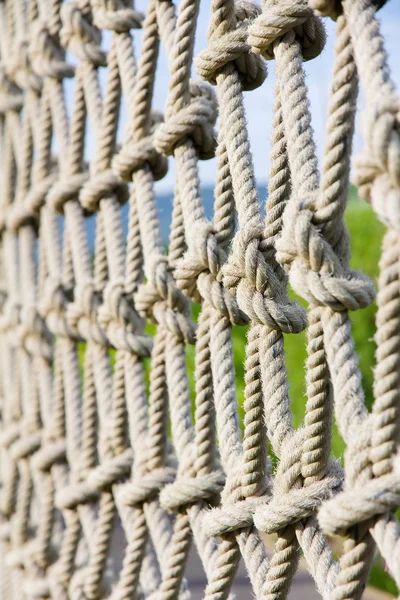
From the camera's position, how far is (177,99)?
26.8 inches

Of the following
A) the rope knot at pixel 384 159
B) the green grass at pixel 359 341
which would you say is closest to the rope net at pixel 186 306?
the rope knot at pixel 384 159

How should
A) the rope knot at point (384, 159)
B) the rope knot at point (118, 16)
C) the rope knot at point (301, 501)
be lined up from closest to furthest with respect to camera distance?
the rope knot at point (384, 159) < the rope knot at point (301, 501) < the rope knot at point (118, 16)

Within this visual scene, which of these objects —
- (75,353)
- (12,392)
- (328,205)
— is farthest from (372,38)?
(12,392)

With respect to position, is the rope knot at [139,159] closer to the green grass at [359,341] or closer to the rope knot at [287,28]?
the rope knot at [287,28]

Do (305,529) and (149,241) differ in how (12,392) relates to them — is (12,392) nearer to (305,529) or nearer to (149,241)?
(149,241)

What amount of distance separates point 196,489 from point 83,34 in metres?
0.55

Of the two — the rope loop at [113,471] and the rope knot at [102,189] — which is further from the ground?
the rope knot at [102,189]

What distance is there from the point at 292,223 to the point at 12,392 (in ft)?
2.51

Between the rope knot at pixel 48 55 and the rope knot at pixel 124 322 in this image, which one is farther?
the rope knot at pixel 48 55

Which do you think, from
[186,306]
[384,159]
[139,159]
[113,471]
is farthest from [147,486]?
[384,159]

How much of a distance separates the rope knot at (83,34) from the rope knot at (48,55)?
67 millimetres

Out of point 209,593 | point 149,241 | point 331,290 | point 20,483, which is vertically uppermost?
point 149,241

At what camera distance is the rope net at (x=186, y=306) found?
1.56 ft

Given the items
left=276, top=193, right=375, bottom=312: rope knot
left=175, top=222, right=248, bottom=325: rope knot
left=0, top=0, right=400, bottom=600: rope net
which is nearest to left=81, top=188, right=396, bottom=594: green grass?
left=0, top=0, right=400, bottom=600: rope net
